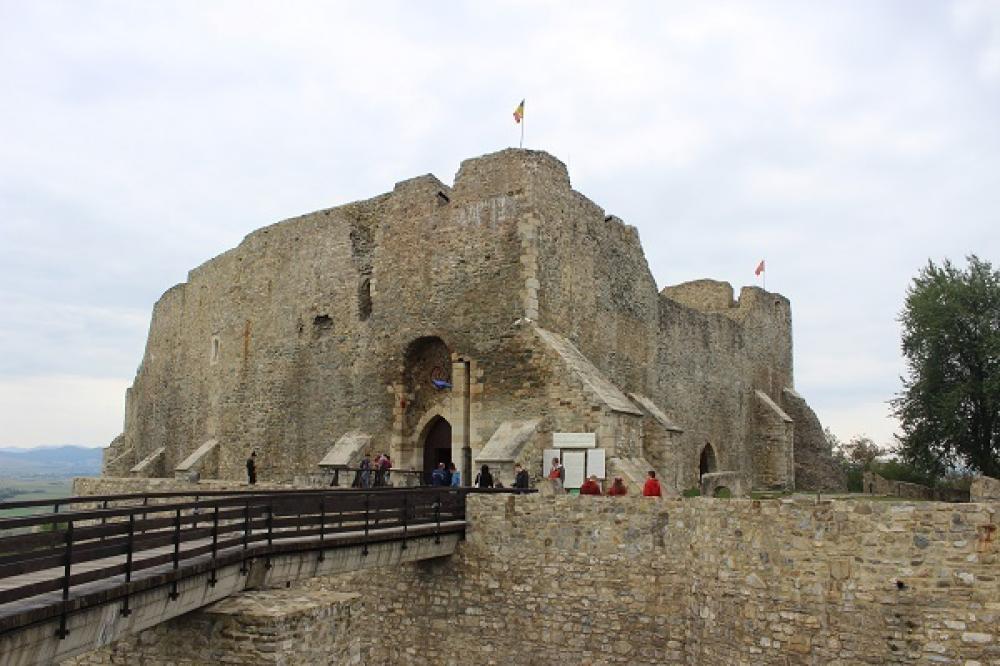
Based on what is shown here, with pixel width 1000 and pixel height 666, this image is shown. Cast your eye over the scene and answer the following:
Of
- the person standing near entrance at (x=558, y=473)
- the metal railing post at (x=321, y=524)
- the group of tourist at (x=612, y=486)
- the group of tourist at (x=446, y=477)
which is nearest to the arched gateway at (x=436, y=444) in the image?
the group of tourist at (x=446, y=477)

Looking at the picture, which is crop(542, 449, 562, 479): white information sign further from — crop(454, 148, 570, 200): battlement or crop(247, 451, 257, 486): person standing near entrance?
crop(247, 451, 257, 486): person standing near entrance

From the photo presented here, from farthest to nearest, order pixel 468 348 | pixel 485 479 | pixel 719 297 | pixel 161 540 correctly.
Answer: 1. pixel 719 297
2. pixel 468 348
3. pixel 485 479
4. pixel 161 540

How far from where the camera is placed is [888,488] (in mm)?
24938

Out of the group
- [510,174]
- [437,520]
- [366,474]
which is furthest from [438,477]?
[510,174]

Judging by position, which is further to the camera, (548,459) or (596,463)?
(548,459)

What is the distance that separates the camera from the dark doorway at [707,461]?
27984mm

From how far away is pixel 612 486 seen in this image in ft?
50.6

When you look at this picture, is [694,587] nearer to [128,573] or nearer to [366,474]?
[128,573]

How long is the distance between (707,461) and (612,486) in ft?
45.0

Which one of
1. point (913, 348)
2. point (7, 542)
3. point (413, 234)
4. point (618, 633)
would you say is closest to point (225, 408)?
point (413, 234)

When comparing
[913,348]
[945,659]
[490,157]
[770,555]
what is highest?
[490,157]

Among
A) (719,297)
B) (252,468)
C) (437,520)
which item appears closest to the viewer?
(437,520)

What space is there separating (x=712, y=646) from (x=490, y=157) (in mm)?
11916

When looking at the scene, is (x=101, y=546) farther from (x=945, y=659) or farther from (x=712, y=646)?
(x=945, y=659)
